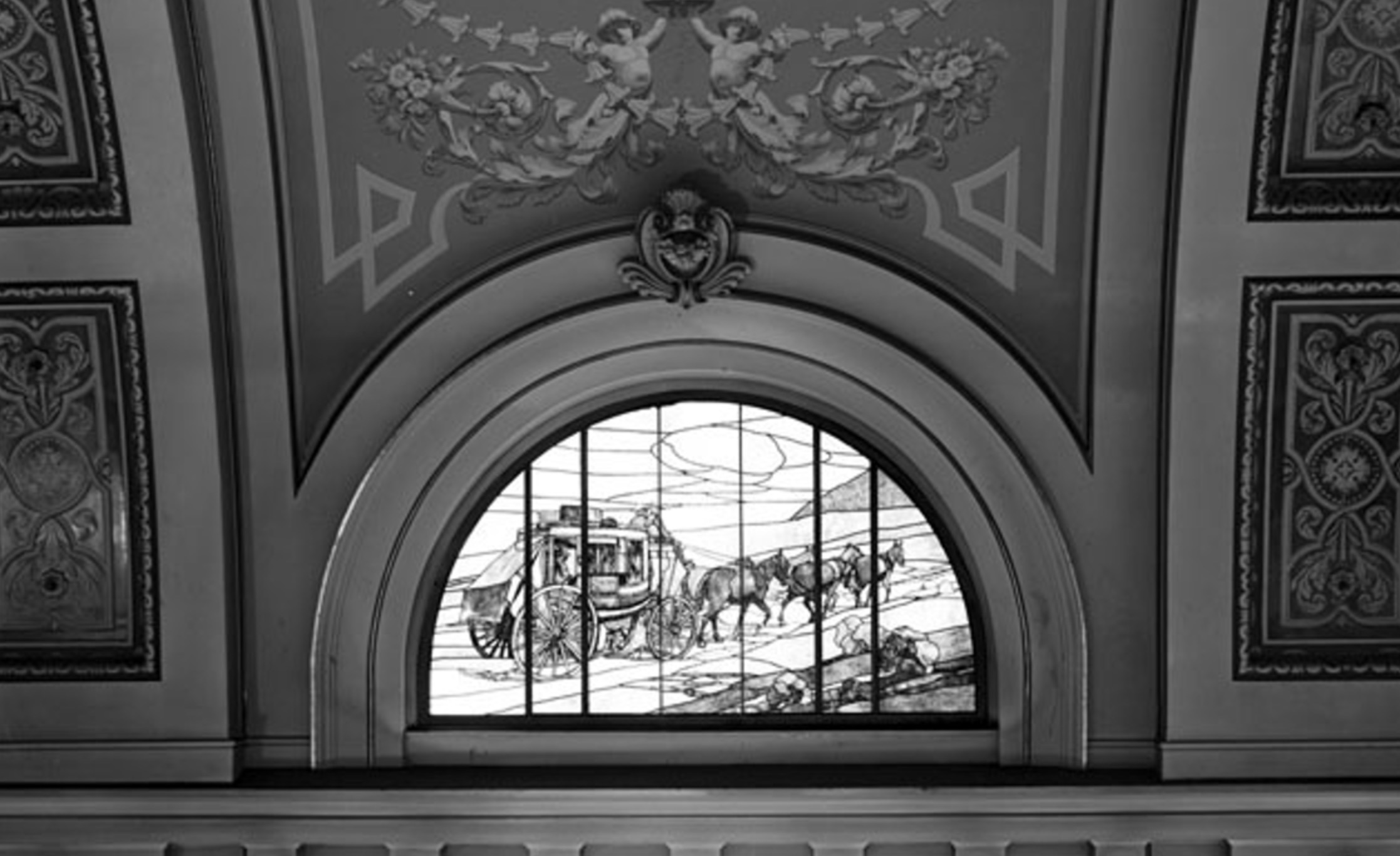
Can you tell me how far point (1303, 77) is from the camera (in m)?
5.77

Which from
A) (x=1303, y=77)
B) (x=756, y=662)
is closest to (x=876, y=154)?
(x=1303, y=77)

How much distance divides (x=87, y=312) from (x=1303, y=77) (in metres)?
4.14

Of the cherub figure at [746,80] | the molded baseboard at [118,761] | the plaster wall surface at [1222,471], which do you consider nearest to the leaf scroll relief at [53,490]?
the molded baseboard at [118,761]

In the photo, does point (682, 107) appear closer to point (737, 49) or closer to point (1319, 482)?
point (737, 49)

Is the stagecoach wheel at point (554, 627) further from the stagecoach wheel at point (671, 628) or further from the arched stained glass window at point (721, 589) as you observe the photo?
the stagecoach wheel at point (671, 628)

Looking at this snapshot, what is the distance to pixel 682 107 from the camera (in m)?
6.11

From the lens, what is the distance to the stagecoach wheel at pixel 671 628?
6.73 meters

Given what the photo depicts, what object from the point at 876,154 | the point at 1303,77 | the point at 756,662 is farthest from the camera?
the point at 756,662

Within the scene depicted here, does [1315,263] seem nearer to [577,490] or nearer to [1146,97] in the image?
[1146,97]

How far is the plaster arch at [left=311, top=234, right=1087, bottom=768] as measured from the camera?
6.41m

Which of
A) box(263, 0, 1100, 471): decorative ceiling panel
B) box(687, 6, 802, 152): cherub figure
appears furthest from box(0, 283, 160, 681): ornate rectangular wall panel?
box(687, 6, 802, 152): cherub figure

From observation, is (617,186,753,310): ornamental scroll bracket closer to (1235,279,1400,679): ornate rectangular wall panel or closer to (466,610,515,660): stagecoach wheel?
(466,610,515,660): stagecoach wheel

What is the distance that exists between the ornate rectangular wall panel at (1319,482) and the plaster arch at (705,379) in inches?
26.5

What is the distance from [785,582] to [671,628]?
0.46 metres
